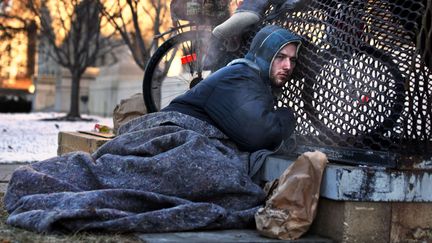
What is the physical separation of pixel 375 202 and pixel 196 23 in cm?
309

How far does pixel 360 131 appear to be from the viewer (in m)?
3.75

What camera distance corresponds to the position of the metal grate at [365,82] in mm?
3494

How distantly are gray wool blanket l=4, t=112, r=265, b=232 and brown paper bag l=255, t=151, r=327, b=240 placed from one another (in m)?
0.27

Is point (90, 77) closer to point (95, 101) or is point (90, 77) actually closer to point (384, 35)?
point (95, 101)

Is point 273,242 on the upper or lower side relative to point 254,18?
lower

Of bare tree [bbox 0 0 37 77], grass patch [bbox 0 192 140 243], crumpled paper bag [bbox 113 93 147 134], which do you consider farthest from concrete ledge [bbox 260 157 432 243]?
bare tree [bbox 0 0 37 77]

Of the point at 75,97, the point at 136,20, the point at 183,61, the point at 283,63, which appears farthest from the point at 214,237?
the point at 75,97

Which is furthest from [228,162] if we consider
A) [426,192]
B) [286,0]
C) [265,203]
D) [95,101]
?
[95,101]

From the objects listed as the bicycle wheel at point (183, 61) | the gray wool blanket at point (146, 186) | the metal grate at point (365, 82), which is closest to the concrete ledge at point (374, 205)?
the metal grate at point (365, 82)

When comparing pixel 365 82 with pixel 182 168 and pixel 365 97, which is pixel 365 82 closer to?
pixel 365 97

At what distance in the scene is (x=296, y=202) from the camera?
3.33 metres

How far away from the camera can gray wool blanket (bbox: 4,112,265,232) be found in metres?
3.40

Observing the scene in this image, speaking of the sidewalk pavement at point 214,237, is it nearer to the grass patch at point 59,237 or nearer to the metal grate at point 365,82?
the grass patch at point 59,237

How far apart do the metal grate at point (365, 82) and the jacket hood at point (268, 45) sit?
145 millimetres
